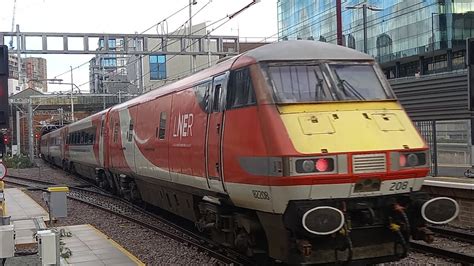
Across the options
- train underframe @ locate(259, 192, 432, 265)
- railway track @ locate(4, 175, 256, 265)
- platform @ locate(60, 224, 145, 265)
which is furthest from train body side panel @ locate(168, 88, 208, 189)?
train underframe @ locate(259, 192, 432, 265)

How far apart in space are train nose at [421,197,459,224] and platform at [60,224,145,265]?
4.29 metres

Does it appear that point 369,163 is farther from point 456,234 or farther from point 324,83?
point 456,234

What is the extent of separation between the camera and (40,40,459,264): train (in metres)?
6.23

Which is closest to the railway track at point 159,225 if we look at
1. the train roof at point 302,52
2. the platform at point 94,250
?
the platform at point 94,250

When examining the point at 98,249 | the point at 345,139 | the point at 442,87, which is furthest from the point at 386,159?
the point at 442,87

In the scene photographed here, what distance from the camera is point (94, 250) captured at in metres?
9.90

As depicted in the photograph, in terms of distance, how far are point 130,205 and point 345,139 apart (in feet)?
37.0

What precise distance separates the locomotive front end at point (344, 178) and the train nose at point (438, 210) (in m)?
0.01

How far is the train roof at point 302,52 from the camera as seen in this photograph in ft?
23.9

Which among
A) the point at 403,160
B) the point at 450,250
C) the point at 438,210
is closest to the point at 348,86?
the point at 403,160

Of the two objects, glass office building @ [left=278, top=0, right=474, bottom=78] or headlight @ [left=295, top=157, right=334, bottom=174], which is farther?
glass office building @ [left=278, top=0, right=474, bottom=78]

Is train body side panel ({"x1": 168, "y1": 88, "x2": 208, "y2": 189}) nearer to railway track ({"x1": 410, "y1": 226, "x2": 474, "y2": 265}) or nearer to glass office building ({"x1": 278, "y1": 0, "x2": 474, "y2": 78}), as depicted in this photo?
railway track ({"x1": 410, "y1": 226, "x2": 474, "y2": 265})

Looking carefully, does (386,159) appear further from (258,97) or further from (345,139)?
(258,97)

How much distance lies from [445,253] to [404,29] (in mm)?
50427
